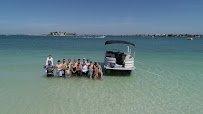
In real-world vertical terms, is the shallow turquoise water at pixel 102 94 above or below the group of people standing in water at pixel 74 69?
below

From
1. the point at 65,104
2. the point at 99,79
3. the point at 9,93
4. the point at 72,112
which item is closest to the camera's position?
the point at 72,112

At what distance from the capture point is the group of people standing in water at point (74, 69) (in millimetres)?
20562

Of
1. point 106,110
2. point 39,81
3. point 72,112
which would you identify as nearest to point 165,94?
point 106,110

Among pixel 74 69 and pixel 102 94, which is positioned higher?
pixel 74 69

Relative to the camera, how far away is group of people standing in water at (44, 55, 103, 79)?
2056 centimetres

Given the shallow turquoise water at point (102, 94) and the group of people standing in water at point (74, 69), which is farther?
the group of people standing in water at point (74, 69)

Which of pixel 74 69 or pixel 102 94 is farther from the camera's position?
pixel 74 69

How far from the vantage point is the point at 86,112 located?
13531 mm

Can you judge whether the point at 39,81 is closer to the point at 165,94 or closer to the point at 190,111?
the point at 165,94

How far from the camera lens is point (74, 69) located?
2092cm

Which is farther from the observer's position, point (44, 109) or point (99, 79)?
point (99, 79)

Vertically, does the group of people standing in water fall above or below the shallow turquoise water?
above

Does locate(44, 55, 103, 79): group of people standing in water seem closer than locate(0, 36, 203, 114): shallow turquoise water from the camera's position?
No

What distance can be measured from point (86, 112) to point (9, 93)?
15.2ft
